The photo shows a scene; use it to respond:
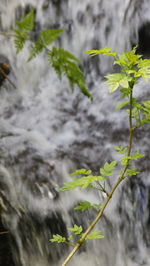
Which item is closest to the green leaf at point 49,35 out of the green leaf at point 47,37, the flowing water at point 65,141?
the green leaf at point 47,37

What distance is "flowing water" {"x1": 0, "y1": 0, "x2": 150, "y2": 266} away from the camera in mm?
2475

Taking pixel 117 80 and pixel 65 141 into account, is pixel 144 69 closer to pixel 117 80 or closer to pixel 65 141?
pixel 117 80

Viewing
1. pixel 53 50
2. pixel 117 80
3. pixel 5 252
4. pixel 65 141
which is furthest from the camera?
pixel 65 141

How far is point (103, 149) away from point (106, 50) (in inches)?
80.6

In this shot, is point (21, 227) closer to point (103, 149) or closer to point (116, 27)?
point (103, 149)

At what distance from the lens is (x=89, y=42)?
4.49 m

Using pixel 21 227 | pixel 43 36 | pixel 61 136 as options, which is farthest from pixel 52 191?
pixel 43 36

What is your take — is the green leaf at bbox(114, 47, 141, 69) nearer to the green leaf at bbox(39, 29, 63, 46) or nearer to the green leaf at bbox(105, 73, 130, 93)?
the green leaf at bbox(105, 73, 130, 93)

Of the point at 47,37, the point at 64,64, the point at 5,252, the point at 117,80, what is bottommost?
the point at 5,252

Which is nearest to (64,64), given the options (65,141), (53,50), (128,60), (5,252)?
(53,50)

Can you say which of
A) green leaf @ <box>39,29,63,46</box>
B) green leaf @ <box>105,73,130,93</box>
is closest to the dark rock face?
green leaf @ <box>39,29,63,46</box>

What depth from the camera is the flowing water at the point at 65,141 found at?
8.12 feet

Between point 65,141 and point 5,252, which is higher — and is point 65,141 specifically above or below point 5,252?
above

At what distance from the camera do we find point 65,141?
3.44 metres
